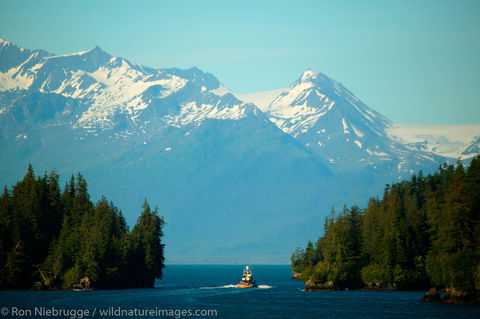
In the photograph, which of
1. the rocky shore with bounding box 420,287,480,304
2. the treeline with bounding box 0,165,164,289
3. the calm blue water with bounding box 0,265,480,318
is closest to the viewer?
the calm blue water with bounding box 0,265,480,318

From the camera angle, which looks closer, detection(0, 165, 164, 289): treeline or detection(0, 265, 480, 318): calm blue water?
detection(0, 265, 480, 318): calm blue water

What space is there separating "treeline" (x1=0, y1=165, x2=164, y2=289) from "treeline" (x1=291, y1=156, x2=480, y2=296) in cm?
5064

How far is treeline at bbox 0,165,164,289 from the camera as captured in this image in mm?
172625

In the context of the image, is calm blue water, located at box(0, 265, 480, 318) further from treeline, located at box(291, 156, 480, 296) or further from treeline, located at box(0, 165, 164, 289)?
treeline, located at box(0, 165, 164, 289)

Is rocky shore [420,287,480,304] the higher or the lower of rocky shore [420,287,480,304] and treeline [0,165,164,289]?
the lower

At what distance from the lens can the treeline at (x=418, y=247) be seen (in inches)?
5172

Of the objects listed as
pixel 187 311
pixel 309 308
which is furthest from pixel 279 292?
pixel 187 311

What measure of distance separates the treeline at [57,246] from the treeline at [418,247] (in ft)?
166

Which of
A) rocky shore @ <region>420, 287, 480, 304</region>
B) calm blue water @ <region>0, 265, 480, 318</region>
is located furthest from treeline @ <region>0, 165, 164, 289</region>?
rocky shore @ <region>420, 287, 480, 304</region>

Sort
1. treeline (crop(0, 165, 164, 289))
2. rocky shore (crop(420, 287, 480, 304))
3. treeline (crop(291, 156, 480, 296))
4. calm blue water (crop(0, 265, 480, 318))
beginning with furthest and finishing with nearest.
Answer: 1. treeline (crop(0, 165, 164, 289))
2. treeline (crop(291, 156, 480, 296))
3. rocky shore (crop(420, 287, 480, 304))
4. calm blue water (crop(0, 265, 480, 318))

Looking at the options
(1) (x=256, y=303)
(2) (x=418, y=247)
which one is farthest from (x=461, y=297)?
(2) (x=418, y=247)

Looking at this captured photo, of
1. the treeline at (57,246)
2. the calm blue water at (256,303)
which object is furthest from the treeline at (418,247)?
the treeline at (57,246)

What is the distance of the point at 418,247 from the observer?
176m

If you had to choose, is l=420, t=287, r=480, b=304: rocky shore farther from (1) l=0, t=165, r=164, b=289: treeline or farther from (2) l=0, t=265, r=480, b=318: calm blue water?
(1) l=0, t=165, r=164, b=289: treeline
